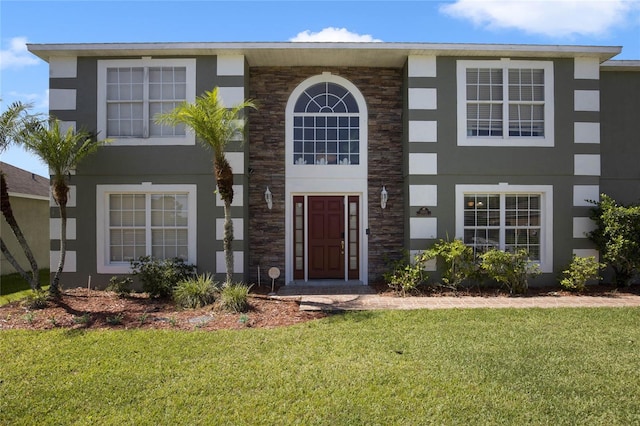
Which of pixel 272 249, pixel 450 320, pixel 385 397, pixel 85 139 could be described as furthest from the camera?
pixel 272 249

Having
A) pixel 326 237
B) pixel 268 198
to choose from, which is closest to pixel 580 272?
pixel 326 237

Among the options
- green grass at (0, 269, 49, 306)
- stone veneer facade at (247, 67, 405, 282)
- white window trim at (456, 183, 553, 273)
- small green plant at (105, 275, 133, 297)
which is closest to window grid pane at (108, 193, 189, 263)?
small green plant at (105, 275, 133, 297)

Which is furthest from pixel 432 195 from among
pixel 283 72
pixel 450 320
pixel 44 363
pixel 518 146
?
pixel 44 363

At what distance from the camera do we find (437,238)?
9.53m

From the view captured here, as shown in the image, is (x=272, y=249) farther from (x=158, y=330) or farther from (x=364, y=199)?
(x=158, y=330)

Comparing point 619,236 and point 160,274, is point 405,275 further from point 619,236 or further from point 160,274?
point 160,274

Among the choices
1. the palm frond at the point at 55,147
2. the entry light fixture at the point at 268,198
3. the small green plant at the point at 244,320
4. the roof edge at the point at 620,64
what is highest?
the roof edge at the point at 620,64

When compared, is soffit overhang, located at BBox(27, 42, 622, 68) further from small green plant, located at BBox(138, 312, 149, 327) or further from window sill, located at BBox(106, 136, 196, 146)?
small green plant, located at BBox(138, 312, 149, 327)

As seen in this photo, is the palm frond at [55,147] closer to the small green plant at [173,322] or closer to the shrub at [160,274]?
the shrub at [160,274]

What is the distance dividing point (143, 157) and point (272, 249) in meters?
3.71

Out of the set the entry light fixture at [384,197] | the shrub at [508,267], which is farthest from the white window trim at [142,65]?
the shrub at [508,267]

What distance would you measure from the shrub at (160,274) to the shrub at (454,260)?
5.35 meters

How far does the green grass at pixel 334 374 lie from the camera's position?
3.84 metres

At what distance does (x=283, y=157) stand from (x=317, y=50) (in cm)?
261
